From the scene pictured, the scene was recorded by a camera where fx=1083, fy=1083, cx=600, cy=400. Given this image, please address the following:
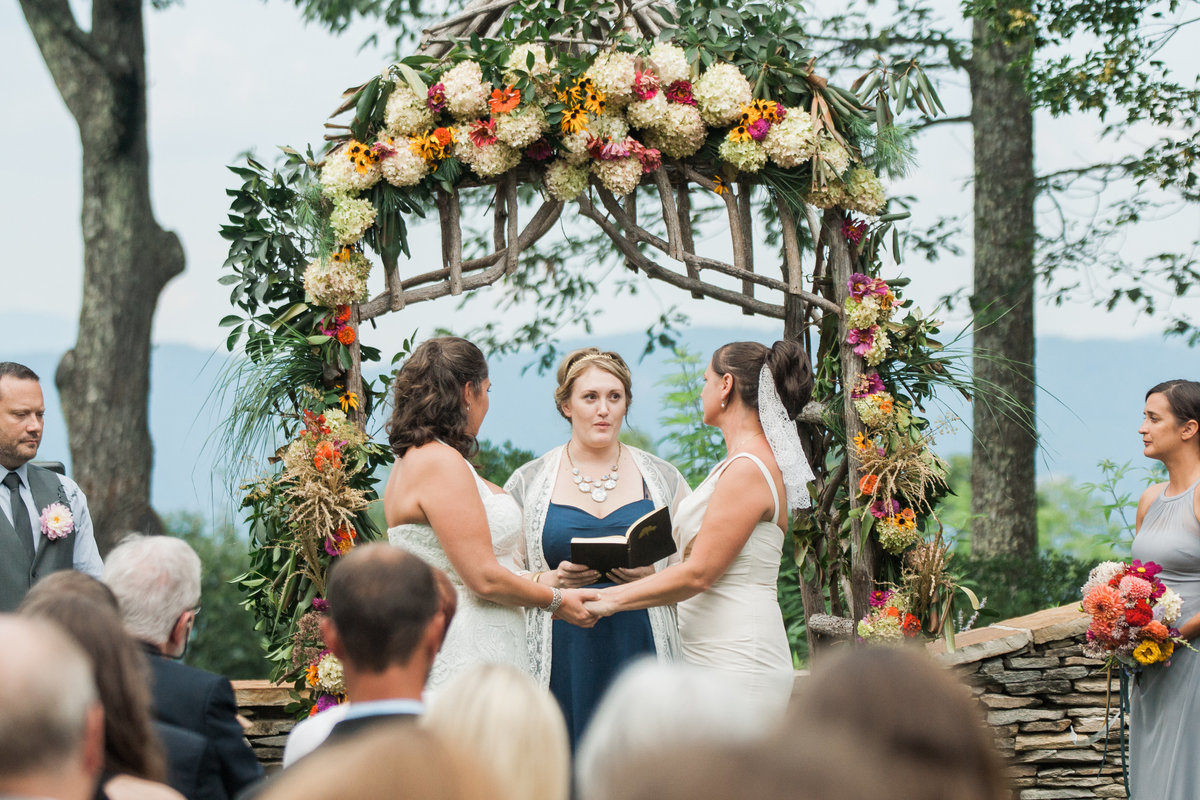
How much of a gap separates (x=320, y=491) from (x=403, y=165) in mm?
1254

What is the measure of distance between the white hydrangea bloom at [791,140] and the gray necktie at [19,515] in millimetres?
2991

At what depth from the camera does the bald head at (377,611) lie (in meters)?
1.87

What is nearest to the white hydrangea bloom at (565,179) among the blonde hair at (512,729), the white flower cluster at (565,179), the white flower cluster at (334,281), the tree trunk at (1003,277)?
the white flower cluster at (565,179)

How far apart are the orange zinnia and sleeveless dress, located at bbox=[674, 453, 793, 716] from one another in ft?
5.12

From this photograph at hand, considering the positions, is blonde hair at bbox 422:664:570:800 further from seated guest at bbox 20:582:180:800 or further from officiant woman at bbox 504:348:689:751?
officiant woman at bbox 504:348:689:751

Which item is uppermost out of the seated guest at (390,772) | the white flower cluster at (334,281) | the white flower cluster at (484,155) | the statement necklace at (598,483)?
the white flower cluster at (484,155)

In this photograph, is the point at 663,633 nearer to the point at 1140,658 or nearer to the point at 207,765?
the point at 1140,658

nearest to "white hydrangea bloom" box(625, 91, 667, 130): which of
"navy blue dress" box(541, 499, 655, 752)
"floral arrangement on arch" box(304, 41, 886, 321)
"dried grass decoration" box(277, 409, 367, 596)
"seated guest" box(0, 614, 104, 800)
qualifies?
"floral arrangement on arch" box(304, 41, 886, 321)

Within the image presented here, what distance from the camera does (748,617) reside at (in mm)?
3654

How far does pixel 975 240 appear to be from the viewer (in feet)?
25.7

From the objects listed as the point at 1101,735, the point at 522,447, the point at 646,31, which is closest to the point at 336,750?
the point at 646,31

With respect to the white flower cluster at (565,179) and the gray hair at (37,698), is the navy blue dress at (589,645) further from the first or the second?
the gray hair at (37,698)

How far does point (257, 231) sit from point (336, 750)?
355 cm

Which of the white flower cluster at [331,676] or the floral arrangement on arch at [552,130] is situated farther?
the floral arrangement on arch at [552,130]
